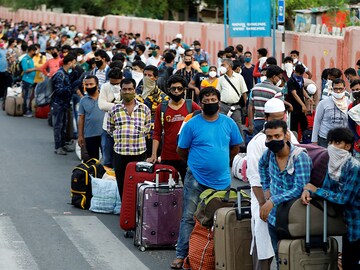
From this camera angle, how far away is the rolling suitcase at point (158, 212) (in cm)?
1238

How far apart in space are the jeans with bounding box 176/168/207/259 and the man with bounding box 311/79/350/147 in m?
3.98

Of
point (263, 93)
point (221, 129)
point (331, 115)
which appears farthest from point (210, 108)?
point (263, 93)

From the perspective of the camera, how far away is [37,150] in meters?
21.4

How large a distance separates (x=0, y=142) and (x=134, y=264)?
11.4 metres

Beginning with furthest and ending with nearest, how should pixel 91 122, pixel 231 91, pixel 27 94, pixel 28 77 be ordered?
pixel 27 94, pixel 28 77, pixel 231 91, pixel 91 122

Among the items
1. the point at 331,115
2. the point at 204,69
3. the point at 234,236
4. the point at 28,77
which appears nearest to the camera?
the point at 234,236

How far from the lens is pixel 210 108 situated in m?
11.2

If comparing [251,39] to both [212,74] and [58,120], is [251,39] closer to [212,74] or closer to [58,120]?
[212,74]

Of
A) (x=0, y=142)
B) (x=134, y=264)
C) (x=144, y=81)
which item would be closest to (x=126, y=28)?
(x=0, y=142)

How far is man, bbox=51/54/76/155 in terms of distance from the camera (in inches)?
796

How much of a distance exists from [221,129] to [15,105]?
17.3 m

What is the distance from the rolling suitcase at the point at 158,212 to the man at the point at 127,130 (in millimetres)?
1167

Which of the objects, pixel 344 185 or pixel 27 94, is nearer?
pixel 344 185

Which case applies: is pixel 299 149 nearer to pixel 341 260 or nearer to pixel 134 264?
pixel 341 260
